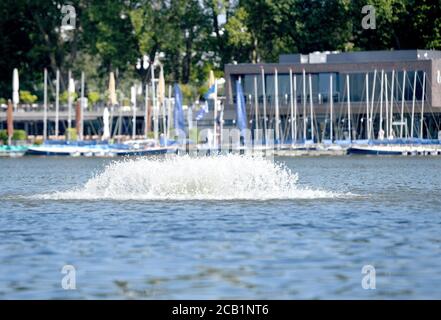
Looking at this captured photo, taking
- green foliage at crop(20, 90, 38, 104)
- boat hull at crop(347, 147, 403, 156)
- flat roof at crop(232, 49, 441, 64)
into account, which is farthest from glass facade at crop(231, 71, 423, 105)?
green foliage at crop(20, 90, 38, 104)

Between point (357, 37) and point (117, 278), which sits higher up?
point (357, 37)

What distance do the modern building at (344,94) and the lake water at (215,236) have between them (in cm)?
8113

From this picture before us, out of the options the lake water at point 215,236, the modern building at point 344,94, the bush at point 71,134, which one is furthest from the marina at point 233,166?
the bush at point 71,134

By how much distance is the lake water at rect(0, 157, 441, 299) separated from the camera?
29672 mm

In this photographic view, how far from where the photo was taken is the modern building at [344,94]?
495 feet

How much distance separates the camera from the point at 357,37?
17950 centimetres

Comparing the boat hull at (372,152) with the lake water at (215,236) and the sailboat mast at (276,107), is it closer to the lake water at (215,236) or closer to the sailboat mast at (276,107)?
the sailboat mast at (276,107)

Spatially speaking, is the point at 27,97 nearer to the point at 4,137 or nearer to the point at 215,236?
the point at 4,137

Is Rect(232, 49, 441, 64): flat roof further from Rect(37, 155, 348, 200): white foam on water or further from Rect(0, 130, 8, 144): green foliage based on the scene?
Rect(37, 155, 348, 200): white foam on water

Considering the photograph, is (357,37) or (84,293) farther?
(357,37)

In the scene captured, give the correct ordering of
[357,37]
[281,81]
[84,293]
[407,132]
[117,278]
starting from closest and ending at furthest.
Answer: [84,293] < [117,278] < [407,132] < [281,81] < [357,37]
